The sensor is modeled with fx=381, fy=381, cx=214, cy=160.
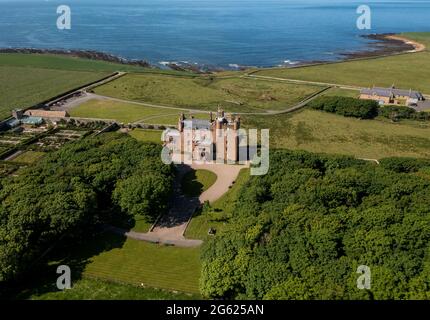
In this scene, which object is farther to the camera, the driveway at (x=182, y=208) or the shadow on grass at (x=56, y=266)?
the driveway at (x=182, y=208)

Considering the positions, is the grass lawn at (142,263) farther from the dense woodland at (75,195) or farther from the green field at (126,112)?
the green field at (126,112)

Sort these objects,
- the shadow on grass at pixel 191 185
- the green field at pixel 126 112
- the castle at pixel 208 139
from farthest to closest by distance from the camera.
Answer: the green field at pixel 126 112 → the castle at pixel 208 139 → the shadow on grass at pixel 191 185

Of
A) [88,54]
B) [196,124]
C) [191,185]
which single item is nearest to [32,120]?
[196,124]

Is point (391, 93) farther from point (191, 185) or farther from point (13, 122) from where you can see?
point (13, 122)

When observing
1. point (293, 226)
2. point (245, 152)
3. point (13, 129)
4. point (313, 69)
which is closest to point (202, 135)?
point (245, 152)

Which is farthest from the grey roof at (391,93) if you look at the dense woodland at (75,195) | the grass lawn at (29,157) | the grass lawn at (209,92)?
the grass lawn at (29,157)

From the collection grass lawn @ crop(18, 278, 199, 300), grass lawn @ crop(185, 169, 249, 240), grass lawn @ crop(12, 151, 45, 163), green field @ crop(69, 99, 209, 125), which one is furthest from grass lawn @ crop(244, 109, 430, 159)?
grass lawn @ crop(12, 151, 45, 163)

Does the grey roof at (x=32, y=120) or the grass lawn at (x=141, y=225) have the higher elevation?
the grey roof at (x=32, y=120)
